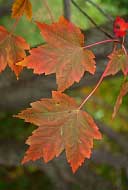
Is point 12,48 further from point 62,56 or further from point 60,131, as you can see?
point 60,131

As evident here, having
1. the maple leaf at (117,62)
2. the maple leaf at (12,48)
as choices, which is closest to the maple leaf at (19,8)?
the maple leaf at (12,48)

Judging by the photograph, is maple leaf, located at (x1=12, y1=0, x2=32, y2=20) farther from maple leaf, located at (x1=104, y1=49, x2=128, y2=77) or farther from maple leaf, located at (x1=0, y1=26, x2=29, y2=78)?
maple leaf, located at (x1=104, y1=49, x2=128, y2=77)

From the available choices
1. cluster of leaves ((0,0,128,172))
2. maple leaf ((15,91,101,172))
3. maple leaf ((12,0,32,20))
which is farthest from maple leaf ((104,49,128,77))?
maple leaf ((12,0,32,20))

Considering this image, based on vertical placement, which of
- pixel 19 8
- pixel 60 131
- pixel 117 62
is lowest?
pixel 60 131

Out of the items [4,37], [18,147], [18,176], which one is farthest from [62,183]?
[4,37]

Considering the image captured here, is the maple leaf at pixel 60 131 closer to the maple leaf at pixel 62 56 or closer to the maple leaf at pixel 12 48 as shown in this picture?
the maple leaf at pixel 62 56

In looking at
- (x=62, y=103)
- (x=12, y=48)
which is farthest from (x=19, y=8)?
(x=62, y=103)
